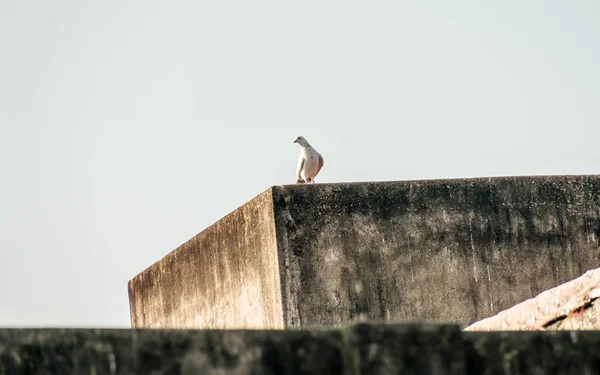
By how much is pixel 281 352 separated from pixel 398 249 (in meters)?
6.67

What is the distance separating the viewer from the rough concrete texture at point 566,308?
21.8ft

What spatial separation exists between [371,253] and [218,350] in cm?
664

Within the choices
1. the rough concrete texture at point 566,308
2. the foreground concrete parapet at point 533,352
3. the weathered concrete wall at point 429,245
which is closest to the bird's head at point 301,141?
the weathered concrete wall at point 429,245

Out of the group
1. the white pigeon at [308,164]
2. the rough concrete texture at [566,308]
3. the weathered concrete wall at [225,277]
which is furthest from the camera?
the white pigeon at [308,164]

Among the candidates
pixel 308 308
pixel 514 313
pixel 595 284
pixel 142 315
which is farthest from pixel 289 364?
pixel 142 315

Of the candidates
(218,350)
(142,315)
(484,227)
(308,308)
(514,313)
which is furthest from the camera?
(142,315)

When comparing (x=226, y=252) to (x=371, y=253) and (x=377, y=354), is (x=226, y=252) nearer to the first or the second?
(x=371, y=253)

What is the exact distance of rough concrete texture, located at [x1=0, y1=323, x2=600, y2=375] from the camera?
3.04m

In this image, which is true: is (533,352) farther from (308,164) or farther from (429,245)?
(308,164)

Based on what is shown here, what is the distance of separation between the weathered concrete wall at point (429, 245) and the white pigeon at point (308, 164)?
181cm

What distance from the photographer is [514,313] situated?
745 cm

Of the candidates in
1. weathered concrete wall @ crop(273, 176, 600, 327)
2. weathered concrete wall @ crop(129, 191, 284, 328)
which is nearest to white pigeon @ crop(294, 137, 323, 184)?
weathered concrete wall @ crop(129, 191, 284, 328)

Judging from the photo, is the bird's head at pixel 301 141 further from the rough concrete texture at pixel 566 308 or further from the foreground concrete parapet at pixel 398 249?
the rough concrete texture at pixel 566 308

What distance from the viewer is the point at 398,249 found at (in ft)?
32.0
